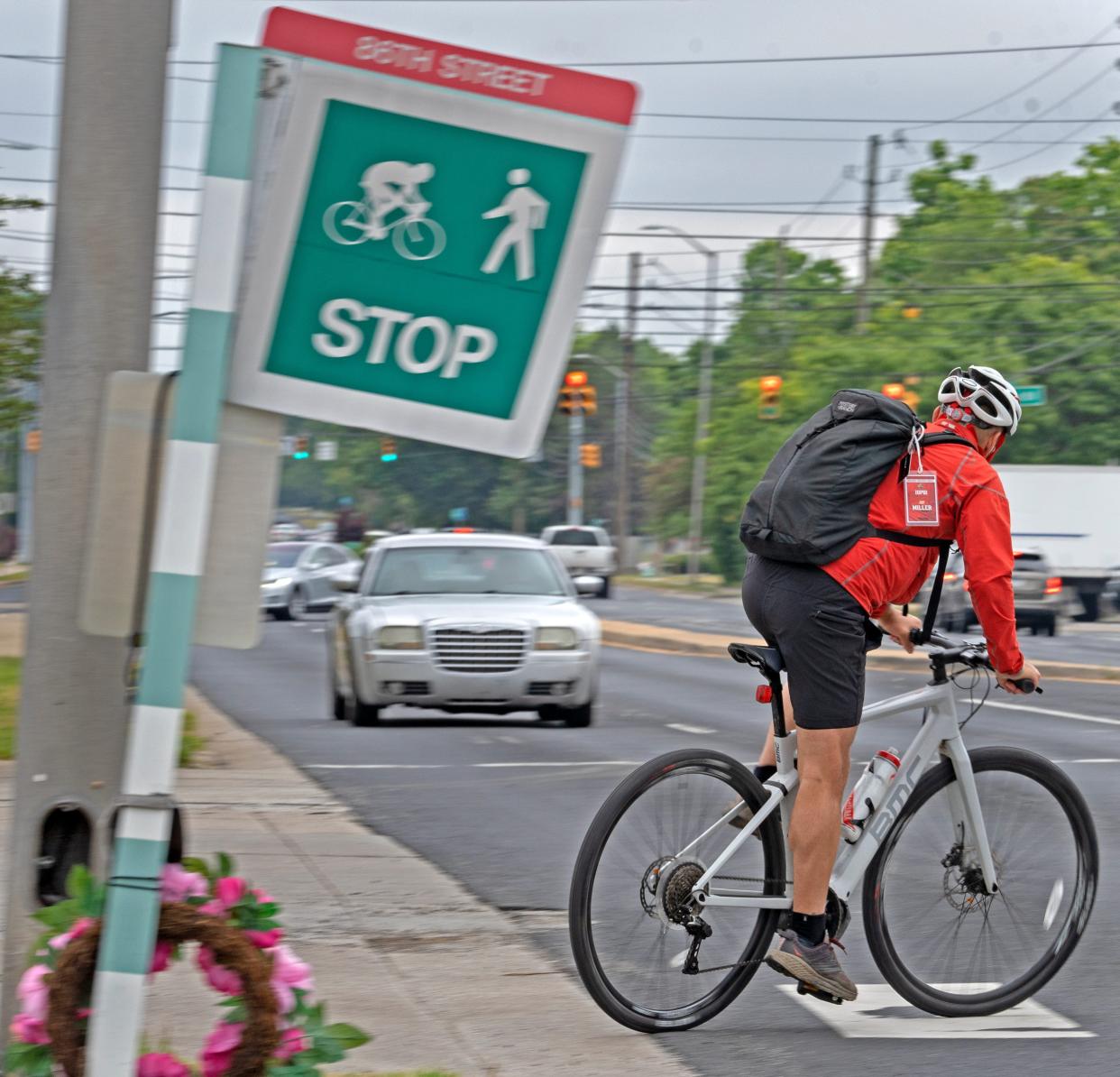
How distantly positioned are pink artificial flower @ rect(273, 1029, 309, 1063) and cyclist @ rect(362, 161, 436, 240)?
60.7 inches

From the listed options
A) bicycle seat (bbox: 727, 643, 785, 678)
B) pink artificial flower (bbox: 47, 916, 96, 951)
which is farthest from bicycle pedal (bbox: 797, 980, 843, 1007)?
pink artificial flower (bbox: 47, 916, 96, 951)

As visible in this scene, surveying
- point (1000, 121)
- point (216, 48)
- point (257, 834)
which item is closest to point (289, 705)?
point (257, 834)

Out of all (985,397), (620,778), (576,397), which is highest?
(576,397)

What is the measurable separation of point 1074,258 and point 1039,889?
204 ft

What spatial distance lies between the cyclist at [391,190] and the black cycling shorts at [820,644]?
208 centimetres

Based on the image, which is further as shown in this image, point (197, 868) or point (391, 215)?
point (197, 868)

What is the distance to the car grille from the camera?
14.1 metres

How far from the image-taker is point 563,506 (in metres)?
126

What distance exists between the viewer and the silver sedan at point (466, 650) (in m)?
14.1

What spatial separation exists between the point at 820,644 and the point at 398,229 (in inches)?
83.4

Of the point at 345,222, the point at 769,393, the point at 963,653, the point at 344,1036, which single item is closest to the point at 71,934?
the point at 344,1036

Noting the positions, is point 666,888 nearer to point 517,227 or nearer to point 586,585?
point 517,227

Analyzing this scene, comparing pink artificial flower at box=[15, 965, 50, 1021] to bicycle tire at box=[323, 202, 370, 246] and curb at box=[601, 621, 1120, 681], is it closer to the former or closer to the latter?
bicycle tire at box=[323, 202, 370, 246]

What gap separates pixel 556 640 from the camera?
46.6 ft
